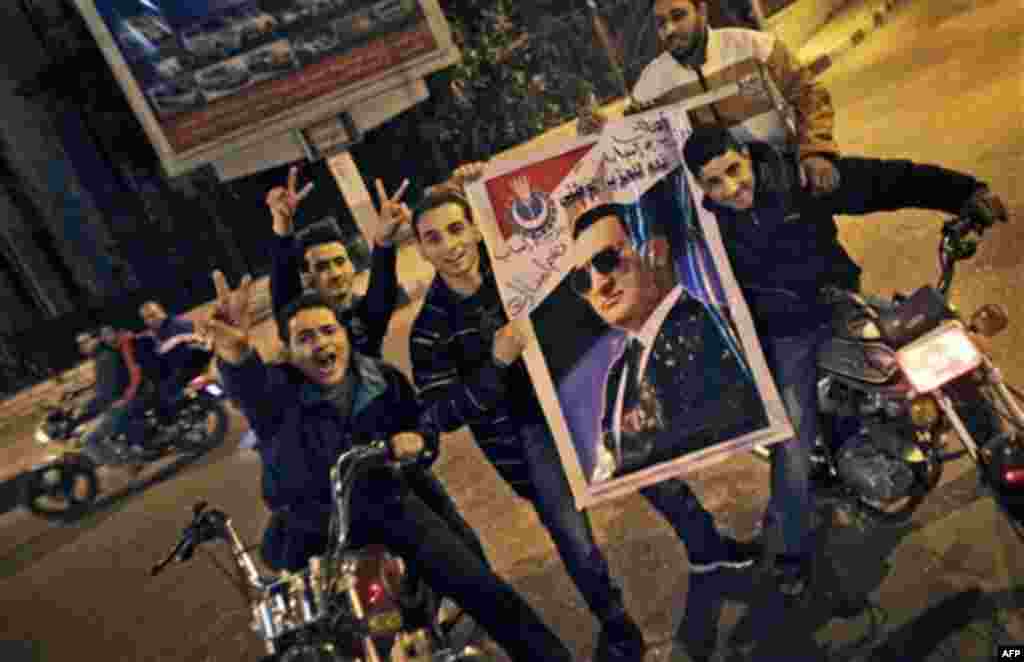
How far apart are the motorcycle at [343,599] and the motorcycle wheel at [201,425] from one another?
5804mm

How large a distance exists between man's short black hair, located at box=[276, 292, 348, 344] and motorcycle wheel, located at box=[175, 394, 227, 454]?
5983 millimetres

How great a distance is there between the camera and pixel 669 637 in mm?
3900

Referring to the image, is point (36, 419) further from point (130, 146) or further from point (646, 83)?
point (646, 83)

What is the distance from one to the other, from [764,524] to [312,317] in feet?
7.65

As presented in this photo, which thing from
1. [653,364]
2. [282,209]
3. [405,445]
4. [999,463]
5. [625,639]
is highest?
[282,209]

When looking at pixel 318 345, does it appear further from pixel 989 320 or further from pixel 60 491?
pixel 60 491

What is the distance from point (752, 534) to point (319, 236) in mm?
2482

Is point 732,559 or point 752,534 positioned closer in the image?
point 732,559

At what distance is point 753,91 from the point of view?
3.24m

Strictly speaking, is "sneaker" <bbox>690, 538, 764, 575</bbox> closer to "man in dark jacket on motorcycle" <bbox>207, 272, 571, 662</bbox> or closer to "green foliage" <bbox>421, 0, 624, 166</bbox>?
"man in dark jacket on motorcycle" <bbox>207, 272, 571, 662</bbox>

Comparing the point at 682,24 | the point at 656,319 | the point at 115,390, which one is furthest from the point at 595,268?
the point at 115,390

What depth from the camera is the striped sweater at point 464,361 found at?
3.38m

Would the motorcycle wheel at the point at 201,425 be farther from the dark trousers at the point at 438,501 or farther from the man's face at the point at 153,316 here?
the dark trousers at the point at 438,501

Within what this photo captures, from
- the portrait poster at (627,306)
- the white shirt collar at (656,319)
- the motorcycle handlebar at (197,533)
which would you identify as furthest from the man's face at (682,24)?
the motorcycle handlebar at (197,533)
